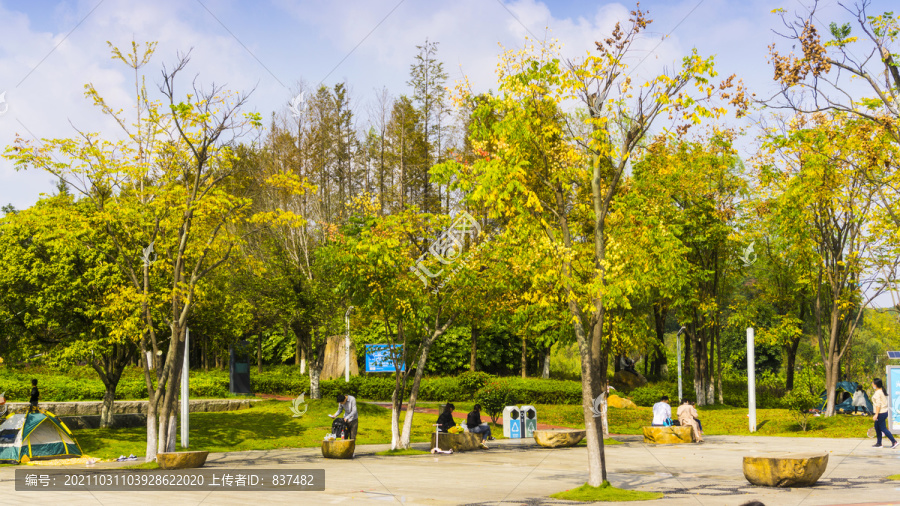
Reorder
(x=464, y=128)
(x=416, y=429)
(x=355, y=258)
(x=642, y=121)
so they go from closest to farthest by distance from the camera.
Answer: (x=642, y=121) < (x=355, y=258) < (x=416, y=429) < (x=464, y=128)

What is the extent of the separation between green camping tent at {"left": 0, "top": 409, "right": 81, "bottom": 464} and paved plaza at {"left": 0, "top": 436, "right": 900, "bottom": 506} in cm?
164

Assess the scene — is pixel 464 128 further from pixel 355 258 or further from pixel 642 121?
pixel 642 121

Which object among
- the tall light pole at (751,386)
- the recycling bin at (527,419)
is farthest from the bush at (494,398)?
the tall light pole at (751,386)

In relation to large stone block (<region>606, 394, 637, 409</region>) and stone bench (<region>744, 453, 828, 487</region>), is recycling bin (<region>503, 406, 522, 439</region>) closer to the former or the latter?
large stone block (<region>606, 394, 637, 409</region>)

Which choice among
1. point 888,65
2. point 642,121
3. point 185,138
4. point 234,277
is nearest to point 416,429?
point 234,277

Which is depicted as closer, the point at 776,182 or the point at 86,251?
the point at 86,251

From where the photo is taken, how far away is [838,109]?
558 inches

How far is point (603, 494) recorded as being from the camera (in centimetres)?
1152

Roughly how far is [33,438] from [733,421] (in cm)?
2313

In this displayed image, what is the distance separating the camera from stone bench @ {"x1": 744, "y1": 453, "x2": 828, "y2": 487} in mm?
12117

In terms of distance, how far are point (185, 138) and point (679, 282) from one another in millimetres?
17541

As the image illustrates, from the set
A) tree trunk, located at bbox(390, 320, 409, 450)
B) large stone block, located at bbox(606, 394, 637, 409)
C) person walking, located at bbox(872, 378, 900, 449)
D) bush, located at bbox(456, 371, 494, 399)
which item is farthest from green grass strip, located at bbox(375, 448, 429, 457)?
large stone block, located at bbox(606, 394, 637, 409)

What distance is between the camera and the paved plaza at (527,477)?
11055 mm

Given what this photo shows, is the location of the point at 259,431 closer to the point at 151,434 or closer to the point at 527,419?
the point at 151,434
